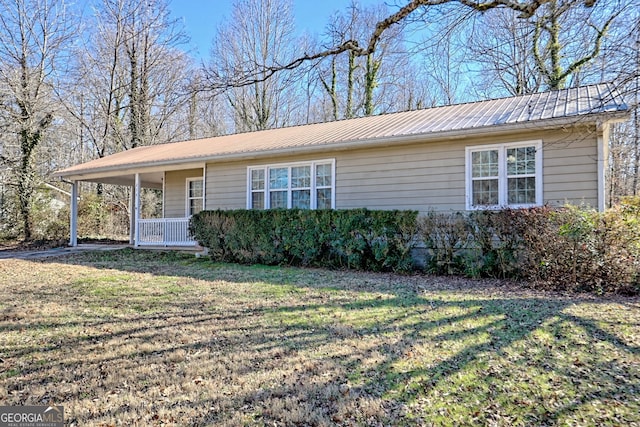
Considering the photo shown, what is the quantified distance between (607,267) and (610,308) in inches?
51.5

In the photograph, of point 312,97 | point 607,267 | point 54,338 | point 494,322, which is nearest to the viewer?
point 54,338

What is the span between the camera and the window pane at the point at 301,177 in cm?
1023

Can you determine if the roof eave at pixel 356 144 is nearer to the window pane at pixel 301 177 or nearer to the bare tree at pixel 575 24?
the window pane at pixel 301 177

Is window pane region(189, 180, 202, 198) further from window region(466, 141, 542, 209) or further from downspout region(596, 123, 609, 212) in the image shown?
downspout region(596, 123, 609, 212)

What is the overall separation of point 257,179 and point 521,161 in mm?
6632

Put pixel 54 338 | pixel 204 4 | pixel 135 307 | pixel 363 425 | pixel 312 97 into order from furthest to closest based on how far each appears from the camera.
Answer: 1. pixel 312 97
2. pixel 204 4
3. pixel 135 307
4. pixel 54 338
5. pixel 363 425

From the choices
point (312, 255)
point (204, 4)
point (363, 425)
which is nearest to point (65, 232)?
point (204, 4)

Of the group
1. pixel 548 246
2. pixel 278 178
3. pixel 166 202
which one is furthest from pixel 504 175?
pixel 166 202

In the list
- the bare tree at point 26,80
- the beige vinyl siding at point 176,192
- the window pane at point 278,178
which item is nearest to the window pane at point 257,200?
the window pane at point 278,178

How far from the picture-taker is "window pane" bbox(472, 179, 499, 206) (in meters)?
8.03

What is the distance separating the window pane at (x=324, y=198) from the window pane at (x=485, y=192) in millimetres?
3469

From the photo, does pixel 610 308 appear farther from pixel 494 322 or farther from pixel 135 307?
pixel 135 307

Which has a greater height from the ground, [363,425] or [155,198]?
[155,198]

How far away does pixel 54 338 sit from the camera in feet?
12.9
